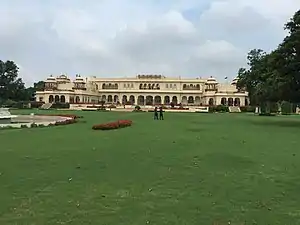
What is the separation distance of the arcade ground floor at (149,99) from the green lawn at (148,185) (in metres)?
82.6

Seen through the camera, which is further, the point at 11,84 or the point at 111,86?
the point at 111,86

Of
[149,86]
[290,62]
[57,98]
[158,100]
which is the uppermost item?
[149,86]

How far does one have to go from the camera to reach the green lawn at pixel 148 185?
618cm

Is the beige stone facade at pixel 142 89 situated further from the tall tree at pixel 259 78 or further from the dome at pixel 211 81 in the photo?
the tall tree at pixel 259 78

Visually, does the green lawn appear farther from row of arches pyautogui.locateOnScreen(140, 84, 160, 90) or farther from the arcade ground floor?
row of arches pyautogui.locateOnScreen(140, 84, 160, 90)

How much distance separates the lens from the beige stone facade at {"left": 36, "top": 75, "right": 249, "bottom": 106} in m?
99.3

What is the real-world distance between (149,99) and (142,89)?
2866mm

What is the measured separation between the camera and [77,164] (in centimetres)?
1051

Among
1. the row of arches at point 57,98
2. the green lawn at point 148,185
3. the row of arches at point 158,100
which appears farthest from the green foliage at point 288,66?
the row of arches at point 158,100

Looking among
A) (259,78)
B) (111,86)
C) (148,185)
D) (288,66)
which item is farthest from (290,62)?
(111,86)

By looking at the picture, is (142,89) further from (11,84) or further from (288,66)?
(288,66)

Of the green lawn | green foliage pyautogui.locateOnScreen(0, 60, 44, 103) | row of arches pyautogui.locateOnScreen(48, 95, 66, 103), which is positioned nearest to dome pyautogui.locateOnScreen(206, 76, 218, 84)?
row of arches pyautogui.locateOnScreen(48, 95, 66, 103)

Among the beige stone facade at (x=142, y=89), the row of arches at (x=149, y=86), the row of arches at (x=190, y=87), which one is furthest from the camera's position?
the row of arches at (x=190, y=87)

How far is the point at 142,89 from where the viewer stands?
10519 cm
